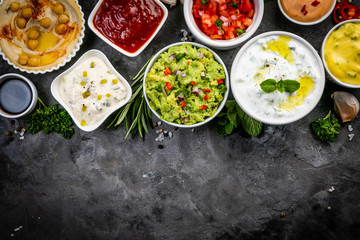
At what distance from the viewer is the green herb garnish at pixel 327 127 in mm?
2641

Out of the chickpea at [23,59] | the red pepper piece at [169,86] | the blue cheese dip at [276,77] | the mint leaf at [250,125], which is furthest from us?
the chickpea at [23,59]

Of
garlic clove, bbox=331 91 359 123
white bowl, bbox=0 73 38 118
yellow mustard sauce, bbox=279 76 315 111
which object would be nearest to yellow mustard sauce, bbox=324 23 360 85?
garlic clove, bbox=331 91 359 123

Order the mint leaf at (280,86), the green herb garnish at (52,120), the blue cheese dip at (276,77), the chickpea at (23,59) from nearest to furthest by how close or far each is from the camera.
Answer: the mint leaf at (280,86) < the blue cheese dip at (276,77) < the chickpea at (23,59) < the green herb garnish at (52,120)

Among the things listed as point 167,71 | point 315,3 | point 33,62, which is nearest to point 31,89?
point 33,62

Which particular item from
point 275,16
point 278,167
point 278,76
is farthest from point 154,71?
point 278,167

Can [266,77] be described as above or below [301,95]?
above

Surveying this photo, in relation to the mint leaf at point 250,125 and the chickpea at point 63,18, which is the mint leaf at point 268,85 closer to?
the mint leaf at point 250,125

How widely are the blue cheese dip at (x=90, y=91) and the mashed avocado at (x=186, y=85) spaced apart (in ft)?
1.31

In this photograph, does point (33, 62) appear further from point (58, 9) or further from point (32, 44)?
point (58, 9)

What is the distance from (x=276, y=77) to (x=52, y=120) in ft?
6.67

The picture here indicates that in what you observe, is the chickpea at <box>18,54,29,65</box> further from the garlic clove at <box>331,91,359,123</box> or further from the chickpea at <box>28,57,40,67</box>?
the garlic clove at <box>331,91,359,123</box>

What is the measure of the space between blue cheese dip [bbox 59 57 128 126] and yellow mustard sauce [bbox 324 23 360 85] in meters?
1.78

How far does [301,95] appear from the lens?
2246 millimetres

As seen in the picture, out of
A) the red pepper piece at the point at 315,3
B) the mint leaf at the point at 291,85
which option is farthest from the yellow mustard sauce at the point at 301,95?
the red pepper piece at the point at 315,3
